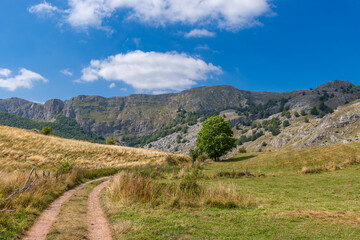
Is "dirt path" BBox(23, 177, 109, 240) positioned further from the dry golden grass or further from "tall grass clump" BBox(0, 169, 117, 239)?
the dry golden grass

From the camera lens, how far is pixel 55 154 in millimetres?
47219

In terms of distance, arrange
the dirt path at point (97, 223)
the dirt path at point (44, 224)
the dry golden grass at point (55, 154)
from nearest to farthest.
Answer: the dirt path at point (44, 224), the dirt path at point (97, 223), the dry golden grass at point (55, 154)

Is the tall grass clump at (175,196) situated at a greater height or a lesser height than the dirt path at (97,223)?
greater

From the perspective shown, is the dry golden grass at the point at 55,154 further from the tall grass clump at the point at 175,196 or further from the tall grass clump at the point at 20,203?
the tall grass clump at the point at 175,196

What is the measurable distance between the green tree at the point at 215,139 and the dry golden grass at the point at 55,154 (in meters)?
11.9

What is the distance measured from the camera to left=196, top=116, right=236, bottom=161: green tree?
67312mm

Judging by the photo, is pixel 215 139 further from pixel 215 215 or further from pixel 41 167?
pixel 215 215

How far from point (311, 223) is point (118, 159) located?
50.5m

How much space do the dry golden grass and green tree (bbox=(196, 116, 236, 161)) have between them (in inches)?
469

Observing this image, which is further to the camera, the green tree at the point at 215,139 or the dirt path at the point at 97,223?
the green tree at the point at 215,139

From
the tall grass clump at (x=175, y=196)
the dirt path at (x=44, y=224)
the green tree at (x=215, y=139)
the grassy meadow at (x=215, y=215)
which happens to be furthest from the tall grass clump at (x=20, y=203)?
the green tree at (x=215, y=139)

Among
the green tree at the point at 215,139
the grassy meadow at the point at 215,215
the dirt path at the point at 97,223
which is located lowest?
the dirt path at the point at 97,223

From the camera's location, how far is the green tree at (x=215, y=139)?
221ft

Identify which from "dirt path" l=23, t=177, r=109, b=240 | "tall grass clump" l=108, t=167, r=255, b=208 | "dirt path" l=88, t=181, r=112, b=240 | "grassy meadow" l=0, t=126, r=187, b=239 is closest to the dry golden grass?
"grassy meadow" l=0, t=126, r=187, b=239
